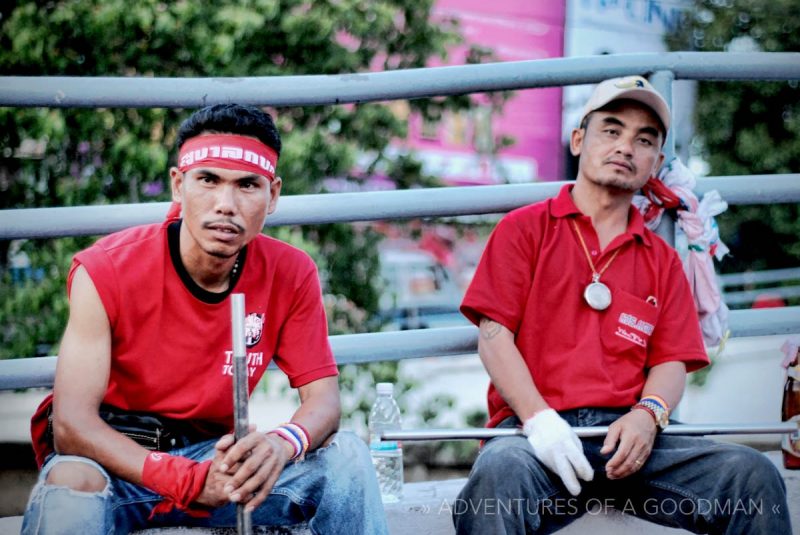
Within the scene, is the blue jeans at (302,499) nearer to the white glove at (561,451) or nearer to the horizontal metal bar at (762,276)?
the white glove at (561,451)

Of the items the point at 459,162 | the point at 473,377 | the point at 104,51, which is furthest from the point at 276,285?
the point at 459,162

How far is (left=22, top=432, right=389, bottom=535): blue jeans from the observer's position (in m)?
2.30

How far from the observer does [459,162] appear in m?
15.0

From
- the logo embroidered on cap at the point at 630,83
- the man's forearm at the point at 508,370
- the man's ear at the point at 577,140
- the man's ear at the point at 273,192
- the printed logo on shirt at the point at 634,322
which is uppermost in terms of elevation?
the logo embroidered on cap at the point at 630,83

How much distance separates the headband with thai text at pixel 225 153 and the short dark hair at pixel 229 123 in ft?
0.06

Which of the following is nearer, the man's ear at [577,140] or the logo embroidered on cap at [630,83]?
the logo embroidered on cap at [630,83]

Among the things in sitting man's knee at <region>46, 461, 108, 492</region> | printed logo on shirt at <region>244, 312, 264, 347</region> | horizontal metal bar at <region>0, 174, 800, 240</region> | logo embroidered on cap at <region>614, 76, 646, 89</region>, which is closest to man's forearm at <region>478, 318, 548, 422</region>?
horizontal metal bar at <region>0, 174, 800, 240</region>

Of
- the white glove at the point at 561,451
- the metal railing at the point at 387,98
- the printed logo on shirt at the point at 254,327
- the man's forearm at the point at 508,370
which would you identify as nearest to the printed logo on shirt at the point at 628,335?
the man's forearm at the point at 508,370

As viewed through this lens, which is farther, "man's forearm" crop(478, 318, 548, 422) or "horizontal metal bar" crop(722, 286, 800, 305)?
"horizontal metal bar" crop(722, 286, 800, 305)

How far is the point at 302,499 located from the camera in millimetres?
2439

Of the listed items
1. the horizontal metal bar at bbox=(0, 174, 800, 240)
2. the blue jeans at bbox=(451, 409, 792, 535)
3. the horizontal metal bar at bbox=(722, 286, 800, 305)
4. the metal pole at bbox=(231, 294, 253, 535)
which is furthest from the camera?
the horizontal metal bar at bbox=(722, 286, 800, 305)

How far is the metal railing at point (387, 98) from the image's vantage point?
10.0 feet

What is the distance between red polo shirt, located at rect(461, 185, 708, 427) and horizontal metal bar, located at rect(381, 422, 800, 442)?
0.52ft

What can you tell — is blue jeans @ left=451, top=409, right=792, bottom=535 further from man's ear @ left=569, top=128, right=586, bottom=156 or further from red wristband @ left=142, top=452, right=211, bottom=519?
man's ear @ left=569, top=128, right=586, bottom=156
